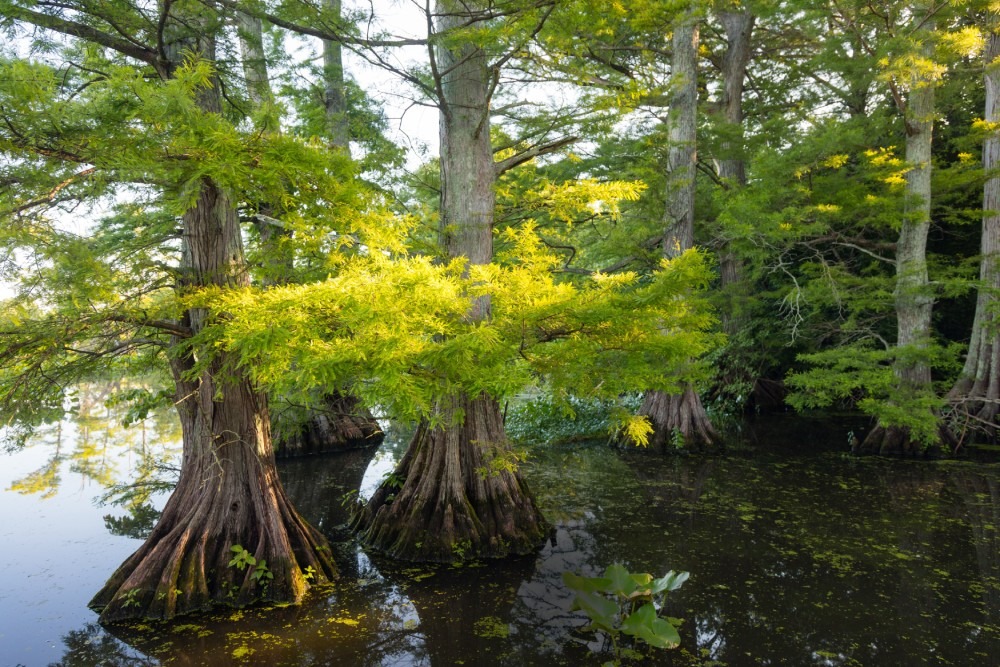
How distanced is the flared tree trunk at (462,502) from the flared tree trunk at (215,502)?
866 mm

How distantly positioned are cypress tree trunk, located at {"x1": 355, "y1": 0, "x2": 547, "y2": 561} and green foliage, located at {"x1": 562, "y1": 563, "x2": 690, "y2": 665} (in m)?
1.68

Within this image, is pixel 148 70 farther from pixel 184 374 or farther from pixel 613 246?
pixel 613 246

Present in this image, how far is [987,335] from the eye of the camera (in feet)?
29.6

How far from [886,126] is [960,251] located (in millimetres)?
3113

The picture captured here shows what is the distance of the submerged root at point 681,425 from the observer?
33.8 ft

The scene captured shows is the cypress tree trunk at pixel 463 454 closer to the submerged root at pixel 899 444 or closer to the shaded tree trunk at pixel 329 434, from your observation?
the shaded tree trunk at pixel 329 434

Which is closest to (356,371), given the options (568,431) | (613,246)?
(613,246)

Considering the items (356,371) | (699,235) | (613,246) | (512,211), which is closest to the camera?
(356,371)

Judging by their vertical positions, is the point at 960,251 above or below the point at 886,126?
below

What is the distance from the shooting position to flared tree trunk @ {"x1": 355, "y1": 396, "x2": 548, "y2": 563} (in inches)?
225

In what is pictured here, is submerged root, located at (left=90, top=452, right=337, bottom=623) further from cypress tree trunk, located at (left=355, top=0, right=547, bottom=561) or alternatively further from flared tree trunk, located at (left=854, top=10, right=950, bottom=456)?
flared tree trunk, located at (left=854, top=10, right=950, bottom=456)

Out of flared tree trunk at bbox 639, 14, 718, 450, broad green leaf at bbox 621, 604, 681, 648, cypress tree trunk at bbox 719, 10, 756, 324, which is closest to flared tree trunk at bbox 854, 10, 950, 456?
flared tree trunk at bbox 639, 14, 718, 450

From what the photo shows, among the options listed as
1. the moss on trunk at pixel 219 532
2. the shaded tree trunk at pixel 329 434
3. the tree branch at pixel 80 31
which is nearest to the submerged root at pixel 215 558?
the moss on trunk at pixel 219 532

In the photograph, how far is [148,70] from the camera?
4.93 m
